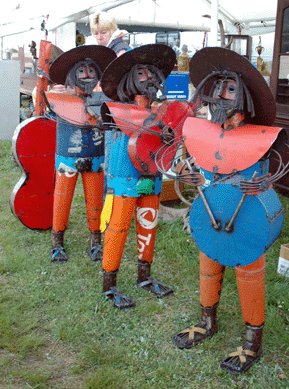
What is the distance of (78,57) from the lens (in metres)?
3.01

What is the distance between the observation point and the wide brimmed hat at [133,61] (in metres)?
2.51

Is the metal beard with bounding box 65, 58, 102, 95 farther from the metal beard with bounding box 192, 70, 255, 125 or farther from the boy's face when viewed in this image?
the metal beard with bounding box 192, 70, 255, 125

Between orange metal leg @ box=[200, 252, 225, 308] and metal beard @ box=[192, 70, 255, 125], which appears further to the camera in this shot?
orange metal leg @ box=[200, 252, 225, 308]

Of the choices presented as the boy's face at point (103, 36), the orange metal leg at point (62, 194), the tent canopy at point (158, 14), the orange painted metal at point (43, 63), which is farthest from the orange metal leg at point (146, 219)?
the tent canopy at point (158, 14)

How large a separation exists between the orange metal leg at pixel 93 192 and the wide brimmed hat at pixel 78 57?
834 mm

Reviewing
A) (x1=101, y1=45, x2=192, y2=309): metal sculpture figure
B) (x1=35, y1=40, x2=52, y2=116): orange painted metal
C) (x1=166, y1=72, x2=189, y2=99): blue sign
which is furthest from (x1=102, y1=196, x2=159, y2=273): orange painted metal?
(x1=166, y1=72, x2=189, y2=99): blue sign

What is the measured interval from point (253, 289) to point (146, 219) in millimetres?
929

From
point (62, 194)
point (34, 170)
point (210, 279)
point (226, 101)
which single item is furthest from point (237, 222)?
point (34, 170)

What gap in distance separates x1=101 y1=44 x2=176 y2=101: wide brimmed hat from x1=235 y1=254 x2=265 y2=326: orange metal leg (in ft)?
4.60

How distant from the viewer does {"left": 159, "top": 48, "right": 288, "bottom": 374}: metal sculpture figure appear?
1.95 metres

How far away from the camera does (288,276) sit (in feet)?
10.2

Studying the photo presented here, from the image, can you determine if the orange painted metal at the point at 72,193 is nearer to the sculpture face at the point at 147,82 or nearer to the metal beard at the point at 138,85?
the metal beard at the point at 138,85

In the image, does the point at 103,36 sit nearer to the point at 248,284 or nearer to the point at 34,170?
the point at 34,170

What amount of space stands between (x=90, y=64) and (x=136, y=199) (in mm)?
1134
